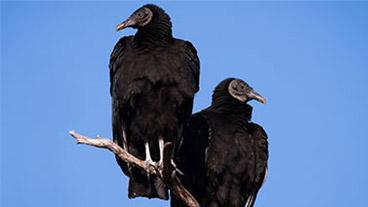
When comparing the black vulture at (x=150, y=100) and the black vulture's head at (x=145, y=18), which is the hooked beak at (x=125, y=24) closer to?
the black vulture's head at (x=145, y=18)

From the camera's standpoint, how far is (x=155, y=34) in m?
Answer: 7.04

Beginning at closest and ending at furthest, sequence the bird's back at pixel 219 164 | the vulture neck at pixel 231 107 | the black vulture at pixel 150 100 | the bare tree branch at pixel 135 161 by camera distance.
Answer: the bare tree branch at pixel 135 161 → the black vulture at pixel 150 100 → the bird's back at pixel 219 164 → the vulture neck at pixel 231 107

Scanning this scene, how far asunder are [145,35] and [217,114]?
113 cm

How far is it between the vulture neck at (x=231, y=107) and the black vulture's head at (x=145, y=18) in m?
1.08

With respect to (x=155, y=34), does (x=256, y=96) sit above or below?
below

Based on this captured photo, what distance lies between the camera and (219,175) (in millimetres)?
7156

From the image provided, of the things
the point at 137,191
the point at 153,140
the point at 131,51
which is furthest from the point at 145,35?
the point at 137,191

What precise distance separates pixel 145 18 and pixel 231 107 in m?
1.28

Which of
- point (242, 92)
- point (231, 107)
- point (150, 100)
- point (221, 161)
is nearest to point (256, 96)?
point (242, 92)

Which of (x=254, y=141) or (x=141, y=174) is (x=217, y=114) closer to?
(x=254, y=141)

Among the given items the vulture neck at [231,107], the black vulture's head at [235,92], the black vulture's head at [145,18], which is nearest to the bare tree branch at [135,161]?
the black vulture's head at [145,18]

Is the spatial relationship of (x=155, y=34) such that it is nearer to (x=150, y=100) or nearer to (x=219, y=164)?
(x=150, y=100)

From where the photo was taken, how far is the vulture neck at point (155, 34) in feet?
22.9

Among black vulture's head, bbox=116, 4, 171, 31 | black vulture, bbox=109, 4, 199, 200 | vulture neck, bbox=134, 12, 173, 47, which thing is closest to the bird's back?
black vulture, bbox=109, 4, 199, 200
